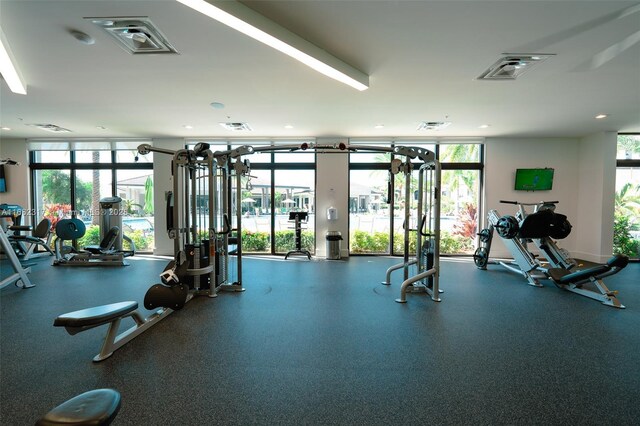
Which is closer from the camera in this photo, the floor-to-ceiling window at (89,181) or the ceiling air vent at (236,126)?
the ceiling air vent at (236,126)

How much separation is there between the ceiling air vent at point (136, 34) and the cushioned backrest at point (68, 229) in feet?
15.0

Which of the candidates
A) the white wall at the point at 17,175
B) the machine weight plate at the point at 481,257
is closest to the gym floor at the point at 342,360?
the machine weight plate at the point at 481,257

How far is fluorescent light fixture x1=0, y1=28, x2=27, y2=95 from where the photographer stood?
250 centimetres

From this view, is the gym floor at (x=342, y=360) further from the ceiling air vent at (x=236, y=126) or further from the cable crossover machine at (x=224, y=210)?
the ceiling air vent at (x=236, y=126)

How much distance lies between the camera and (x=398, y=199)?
6379 mm

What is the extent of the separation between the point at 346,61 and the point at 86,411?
3209 mm

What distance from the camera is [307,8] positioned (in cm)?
212

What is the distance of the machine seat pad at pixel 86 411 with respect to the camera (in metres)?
0.79

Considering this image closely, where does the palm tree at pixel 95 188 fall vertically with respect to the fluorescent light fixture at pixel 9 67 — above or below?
below

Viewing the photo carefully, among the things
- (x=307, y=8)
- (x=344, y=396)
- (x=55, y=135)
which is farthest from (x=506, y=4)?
(x=55, y=135)

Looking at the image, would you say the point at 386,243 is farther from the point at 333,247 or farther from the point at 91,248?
the point at 91,248

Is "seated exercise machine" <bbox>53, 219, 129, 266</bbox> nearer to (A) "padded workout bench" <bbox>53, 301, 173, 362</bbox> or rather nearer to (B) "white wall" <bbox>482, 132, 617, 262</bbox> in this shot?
(A) "padded workout bench" <bbox>53, 301, 173, 362</bbox>

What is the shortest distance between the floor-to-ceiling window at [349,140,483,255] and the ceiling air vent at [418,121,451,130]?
2.73 ft

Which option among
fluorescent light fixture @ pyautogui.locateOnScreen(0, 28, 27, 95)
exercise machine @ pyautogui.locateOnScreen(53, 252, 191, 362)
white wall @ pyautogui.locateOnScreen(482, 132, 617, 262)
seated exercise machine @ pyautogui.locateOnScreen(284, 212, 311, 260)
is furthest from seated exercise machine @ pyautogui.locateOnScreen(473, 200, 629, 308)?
fluorescent light fixture @ pyautogui.locateOnScreen(0, 28, 27, 95)
